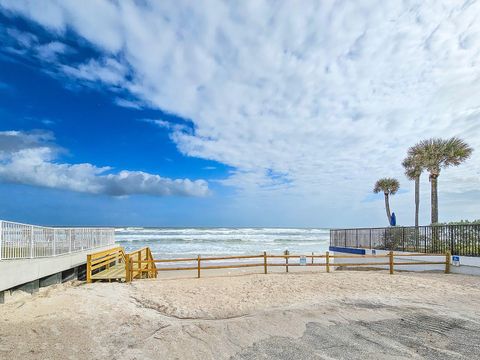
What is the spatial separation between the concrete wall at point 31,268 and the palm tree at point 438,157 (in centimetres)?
2065

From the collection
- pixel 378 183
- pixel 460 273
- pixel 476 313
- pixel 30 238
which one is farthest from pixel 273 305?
pixel 378 183

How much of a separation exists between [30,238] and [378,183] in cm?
3115

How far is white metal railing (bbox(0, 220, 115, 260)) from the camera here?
9.03 metres

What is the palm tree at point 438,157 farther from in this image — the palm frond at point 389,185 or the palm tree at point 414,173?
the palm frond at point 389,185

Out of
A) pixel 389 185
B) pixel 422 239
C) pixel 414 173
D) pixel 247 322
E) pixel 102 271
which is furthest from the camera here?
pixel 389 185

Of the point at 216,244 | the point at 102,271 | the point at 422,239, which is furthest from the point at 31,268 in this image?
the point at 216,244

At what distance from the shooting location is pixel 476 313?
780cm

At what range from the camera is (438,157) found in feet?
73.3

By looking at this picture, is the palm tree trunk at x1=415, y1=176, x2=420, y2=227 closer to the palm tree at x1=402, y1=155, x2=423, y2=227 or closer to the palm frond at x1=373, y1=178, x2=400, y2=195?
the palm tree at x1=402, y1=155, x2=423, y2=227

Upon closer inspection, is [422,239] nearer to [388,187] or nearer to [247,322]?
[247,322]

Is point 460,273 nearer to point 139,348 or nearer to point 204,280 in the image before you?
point 204,280

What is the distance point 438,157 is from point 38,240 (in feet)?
75.2

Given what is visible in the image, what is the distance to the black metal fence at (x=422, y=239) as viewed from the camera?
1465 cm

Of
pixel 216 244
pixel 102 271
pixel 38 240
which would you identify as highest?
pixel 38 240
